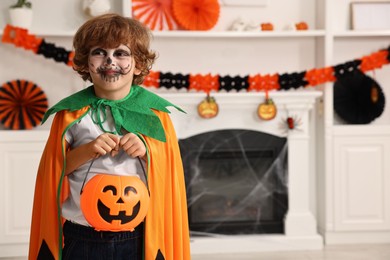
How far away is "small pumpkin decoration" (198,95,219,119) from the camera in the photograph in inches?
159

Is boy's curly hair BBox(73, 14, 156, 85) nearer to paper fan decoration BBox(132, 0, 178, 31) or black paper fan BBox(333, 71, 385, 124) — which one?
paper fan decoration BBox(132, 0, 178, 31)

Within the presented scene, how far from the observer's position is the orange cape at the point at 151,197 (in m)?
1.92

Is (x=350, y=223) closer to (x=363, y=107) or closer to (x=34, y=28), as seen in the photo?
(x=363, y=107)

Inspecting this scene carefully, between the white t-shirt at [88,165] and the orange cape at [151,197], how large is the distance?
30mm

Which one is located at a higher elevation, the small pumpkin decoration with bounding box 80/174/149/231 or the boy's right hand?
the boy's right hand

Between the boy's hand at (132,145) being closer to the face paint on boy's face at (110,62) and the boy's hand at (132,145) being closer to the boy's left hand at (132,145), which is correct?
the boy's left hand at (132,145)

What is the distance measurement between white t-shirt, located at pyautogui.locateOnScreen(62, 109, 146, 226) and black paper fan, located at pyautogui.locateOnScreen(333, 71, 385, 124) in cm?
265

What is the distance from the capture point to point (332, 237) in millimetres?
4227

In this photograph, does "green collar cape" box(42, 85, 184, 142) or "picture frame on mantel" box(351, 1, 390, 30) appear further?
"picture frame on mantel" box(351, 1, 390, 30)

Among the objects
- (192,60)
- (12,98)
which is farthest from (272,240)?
(12,98)

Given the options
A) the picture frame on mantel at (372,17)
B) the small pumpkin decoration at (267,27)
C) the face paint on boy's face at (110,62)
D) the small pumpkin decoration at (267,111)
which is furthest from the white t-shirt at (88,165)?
the picture frame on mantel at (372,17)

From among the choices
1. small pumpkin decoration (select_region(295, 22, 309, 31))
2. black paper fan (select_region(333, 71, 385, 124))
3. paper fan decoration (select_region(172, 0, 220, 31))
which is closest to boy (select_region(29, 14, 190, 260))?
paper fan decoration (select_region(172, 0, 220, 31))

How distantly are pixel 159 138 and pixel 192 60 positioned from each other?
240 cm

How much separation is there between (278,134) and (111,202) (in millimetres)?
2475
